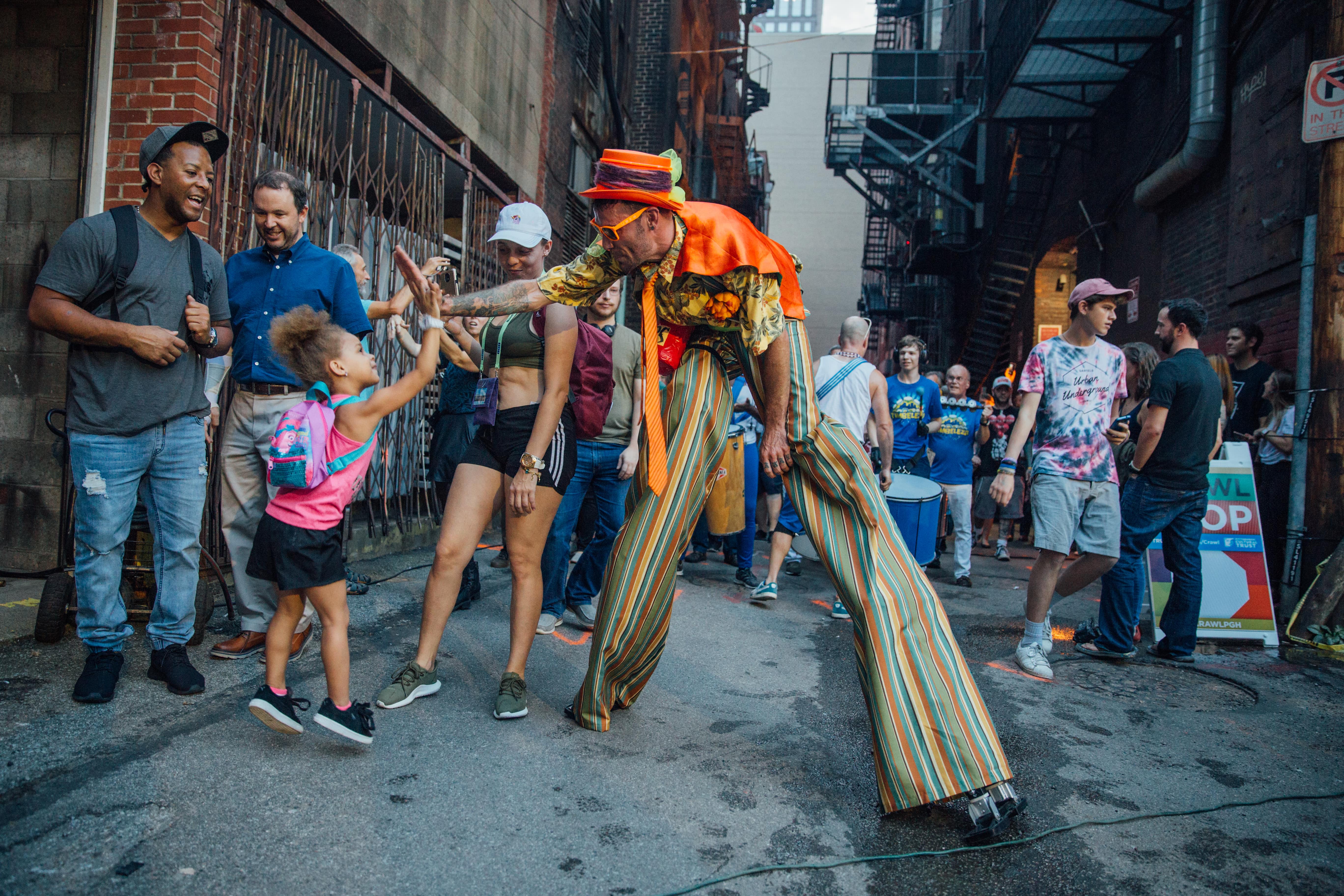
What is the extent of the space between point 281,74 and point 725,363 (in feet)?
13.6

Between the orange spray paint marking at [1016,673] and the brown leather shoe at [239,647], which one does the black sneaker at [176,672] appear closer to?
the brown leather shoe at [239,647]

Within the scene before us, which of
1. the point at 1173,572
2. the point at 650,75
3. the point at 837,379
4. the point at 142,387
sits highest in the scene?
the point at 650,75

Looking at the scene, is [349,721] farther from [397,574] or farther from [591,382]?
[397,574]

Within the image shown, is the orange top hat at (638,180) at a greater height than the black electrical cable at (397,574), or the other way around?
the orange top hat at (638,180)

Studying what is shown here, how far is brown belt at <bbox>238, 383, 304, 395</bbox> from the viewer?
369 cm

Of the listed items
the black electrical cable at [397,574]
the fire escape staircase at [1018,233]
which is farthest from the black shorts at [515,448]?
the fire escape staircase at [1018,233]

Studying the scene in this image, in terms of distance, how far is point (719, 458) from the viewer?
124 inches

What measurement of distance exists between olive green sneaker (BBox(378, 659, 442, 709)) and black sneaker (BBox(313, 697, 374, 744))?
0.45 metres

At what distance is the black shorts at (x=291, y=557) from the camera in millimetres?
2773

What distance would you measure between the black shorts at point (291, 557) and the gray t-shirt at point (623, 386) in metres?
2.28

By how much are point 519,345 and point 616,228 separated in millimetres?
897

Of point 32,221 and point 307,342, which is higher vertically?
point 32,221

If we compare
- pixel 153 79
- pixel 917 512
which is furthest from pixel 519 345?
pixel 917 512

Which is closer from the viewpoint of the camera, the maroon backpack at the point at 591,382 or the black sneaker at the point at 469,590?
the maroon backpack at the point at 591,382
